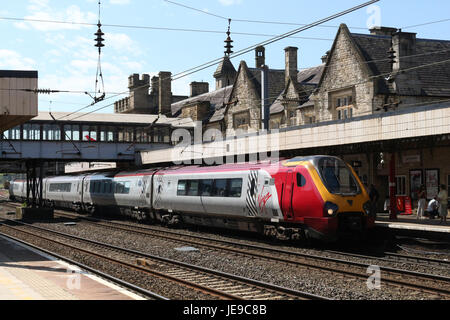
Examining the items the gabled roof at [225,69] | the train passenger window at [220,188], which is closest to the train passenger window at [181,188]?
the train passenger window at [220,188]

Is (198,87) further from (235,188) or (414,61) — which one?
(235,188)

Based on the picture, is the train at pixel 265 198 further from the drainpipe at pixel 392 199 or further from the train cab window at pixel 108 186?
the drainpipe at pixel 392 199

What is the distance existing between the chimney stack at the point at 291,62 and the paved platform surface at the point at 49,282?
1229 inches

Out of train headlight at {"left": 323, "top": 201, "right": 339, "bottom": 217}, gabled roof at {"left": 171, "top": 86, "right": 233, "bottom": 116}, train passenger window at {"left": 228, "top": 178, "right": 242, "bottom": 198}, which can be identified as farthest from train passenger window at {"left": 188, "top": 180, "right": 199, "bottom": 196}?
gabled roof at {"left": 171, "top": 86, "right": 233, "bottom": 116}

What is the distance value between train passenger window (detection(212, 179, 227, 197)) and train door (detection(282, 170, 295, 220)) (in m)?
4.15

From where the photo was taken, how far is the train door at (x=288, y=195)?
1872cm

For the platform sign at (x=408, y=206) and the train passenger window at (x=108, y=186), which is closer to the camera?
the platform sign at (x=408, y=206)

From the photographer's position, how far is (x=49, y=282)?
12289 millimetres

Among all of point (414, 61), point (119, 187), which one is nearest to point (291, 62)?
point (414, 61)

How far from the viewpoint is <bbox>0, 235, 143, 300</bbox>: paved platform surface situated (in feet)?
35.1

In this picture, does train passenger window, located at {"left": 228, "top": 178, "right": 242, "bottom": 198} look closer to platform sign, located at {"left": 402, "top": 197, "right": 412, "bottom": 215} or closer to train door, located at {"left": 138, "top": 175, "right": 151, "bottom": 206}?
train door, located at {"left": 138, "top": 175, "right": 151, "bottom": 206}

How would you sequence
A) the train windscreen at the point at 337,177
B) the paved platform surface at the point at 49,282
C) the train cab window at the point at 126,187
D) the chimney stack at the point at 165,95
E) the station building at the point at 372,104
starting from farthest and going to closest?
1. the chimney stack at the point at 165,95
2. the train cab window at the point at 126,187
3. the station building at the point at 372,104
4. the train windscreen at the point at 337,177
5. the paved platform surface at the point at 49,282

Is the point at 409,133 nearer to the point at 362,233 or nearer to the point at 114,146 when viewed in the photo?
the point at 362,233
